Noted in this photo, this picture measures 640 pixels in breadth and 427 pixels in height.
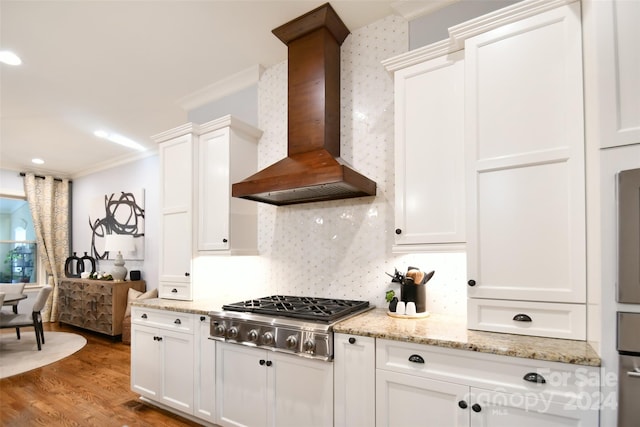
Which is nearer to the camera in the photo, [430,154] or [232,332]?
[430,154]

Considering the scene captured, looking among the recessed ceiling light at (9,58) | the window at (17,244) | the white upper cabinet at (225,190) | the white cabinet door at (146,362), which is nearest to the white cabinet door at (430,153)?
the white upper cabinet at (225,190)

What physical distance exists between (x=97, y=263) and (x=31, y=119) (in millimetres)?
2927

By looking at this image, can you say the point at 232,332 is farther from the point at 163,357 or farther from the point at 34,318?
the point at 34,318

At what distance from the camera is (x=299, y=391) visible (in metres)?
1.96

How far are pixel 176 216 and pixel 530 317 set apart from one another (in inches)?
108

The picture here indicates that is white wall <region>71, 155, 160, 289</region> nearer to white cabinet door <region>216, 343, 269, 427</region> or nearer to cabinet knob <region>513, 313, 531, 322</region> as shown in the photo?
white cabinet door <region>216, 343, 269, 427</region>

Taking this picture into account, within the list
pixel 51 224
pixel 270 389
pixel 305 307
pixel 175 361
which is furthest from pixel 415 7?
pixel 51 224

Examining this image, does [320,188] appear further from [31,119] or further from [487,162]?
[31,119]

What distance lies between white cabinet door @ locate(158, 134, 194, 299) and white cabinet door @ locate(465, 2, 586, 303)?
226 centimetres

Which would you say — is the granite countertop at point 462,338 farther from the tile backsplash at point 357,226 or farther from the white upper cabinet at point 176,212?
the white upper cabinet at point 176,212

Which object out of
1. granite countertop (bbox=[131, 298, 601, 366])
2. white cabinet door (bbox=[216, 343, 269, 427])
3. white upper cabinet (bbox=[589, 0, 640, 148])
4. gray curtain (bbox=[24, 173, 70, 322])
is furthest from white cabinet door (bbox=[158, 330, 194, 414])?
gray curtain (bbox=[24, 173, 70, 322])

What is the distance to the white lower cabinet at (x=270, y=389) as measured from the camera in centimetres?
190

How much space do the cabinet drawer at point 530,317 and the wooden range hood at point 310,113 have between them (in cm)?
102

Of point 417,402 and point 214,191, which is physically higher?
point 214,191
